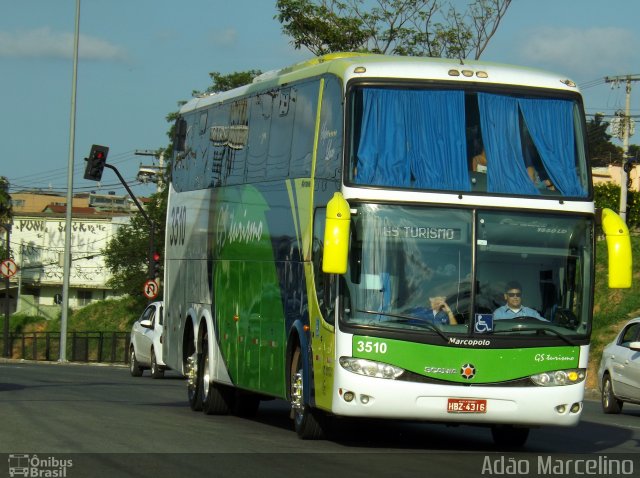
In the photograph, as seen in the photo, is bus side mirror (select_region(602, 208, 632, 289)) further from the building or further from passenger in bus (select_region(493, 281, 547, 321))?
the building

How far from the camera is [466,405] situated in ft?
42.6

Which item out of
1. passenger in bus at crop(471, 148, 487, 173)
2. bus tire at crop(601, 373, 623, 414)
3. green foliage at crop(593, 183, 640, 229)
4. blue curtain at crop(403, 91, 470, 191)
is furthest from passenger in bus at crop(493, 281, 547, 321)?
green foliage at crop(593, 183, 640, 229)

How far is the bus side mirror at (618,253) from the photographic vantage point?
12.8 meters

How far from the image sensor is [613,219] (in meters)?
13.1

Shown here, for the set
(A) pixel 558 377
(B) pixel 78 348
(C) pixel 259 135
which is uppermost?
(C) pixel 259 135

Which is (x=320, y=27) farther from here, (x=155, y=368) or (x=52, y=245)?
(x=52, y=245)

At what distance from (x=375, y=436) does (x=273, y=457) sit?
135 inches

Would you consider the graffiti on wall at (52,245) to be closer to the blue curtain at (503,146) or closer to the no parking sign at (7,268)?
the no parking sign at (7,268)

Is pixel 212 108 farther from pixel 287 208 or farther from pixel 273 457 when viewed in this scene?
pixel 273 457

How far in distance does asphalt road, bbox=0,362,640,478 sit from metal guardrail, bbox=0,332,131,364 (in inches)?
1214

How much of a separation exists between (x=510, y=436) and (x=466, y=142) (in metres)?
3.43

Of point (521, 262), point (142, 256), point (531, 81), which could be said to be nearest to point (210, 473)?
point (521, 262)

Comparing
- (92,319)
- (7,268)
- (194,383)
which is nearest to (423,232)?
Result: (194,383)

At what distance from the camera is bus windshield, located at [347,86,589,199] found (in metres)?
13.2
